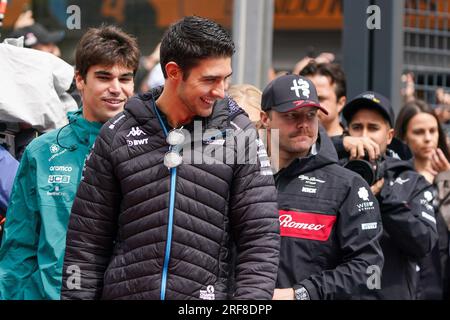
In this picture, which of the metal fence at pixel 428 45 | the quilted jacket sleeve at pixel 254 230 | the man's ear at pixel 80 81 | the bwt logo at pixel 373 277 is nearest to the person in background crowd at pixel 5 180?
the man's ear at pixel 80 81

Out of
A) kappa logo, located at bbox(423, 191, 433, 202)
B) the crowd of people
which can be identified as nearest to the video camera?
the crowd of people

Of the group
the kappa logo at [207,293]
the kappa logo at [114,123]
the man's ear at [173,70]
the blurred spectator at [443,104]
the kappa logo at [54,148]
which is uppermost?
the blurred spectator at [443,104]

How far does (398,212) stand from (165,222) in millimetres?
1804

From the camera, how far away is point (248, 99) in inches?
203

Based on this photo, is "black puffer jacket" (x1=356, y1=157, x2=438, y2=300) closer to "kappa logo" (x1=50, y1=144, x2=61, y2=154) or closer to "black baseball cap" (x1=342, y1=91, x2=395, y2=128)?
"black baseball cap" (x1=342, y1=91, x2=395, y2=128)

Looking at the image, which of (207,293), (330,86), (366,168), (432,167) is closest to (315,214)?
(366,168)

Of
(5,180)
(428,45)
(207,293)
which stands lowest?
(207,293)

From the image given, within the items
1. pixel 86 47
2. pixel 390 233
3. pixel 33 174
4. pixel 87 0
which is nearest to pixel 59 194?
pixel 33 174

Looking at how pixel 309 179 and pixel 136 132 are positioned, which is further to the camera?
pixel 309 179

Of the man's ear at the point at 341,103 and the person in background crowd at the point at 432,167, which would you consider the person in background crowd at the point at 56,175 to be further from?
the person in background crowd at the point at 432,167

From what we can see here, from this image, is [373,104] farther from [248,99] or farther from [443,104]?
[443,104]

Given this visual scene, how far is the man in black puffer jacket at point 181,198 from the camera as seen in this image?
138 inches

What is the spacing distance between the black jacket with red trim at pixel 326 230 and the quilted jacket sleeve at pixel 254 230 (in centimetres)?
75

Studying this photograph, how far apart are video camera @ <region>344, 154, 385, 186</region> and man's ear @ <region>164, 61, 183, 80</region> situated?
1576 mm
